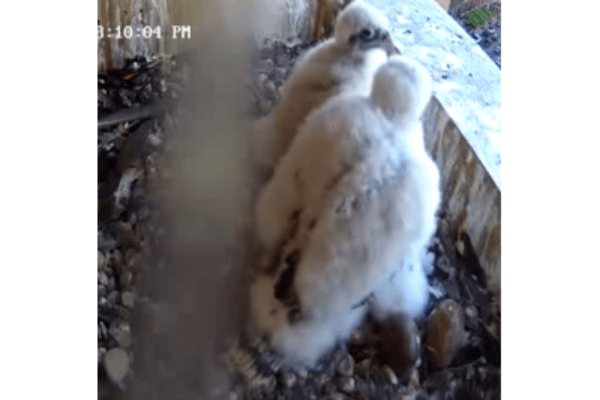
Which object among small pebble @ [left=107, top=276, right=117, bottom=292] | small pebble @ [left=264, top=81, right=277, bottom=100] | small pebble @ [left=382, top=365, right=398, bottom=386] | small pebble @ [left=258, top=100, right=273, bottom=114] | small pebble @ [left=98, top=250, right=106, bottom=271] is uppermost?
small pebble @ [left=264, top=81, right=277, bottom=100]

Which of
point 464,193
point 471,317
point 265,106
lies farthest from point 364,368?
point 265,106

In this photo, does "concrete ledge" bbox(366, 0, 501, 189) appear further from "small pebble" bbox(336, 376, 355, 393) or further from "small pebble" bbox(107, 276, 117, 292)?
"small pebble" bbox(107, 276, 117, 292)

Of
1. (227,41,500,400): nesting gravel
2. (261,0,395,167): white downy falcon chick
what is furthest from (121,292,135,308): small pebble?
(261,0,395,167): white downy falcon chick

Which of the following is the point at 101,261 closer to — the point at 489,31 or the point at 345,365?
the point at 345,365

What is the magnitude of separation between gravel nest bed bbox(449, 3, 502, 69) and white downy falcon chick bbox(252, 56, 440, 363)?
98mm

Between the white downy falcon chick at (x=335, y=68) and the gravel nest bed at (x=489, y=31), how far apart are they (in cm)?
11

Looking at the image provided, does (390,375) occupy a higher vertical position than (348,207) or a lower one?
lower

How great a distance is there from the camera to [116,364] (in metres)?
1.06

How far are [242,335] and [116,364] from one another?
0.18m

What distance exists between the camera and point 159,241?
1.06 m

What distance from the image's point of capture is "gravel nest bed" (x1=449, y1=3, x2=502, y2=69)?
3.53 ft

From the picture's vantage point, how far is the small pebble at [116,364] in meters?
1.06

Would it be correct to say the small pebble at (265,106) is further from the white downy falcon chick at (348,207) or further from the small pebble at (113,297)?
the small pebble at (113,297)

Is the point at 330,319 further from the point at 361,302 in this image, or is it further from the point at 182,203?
the point at 182,203
